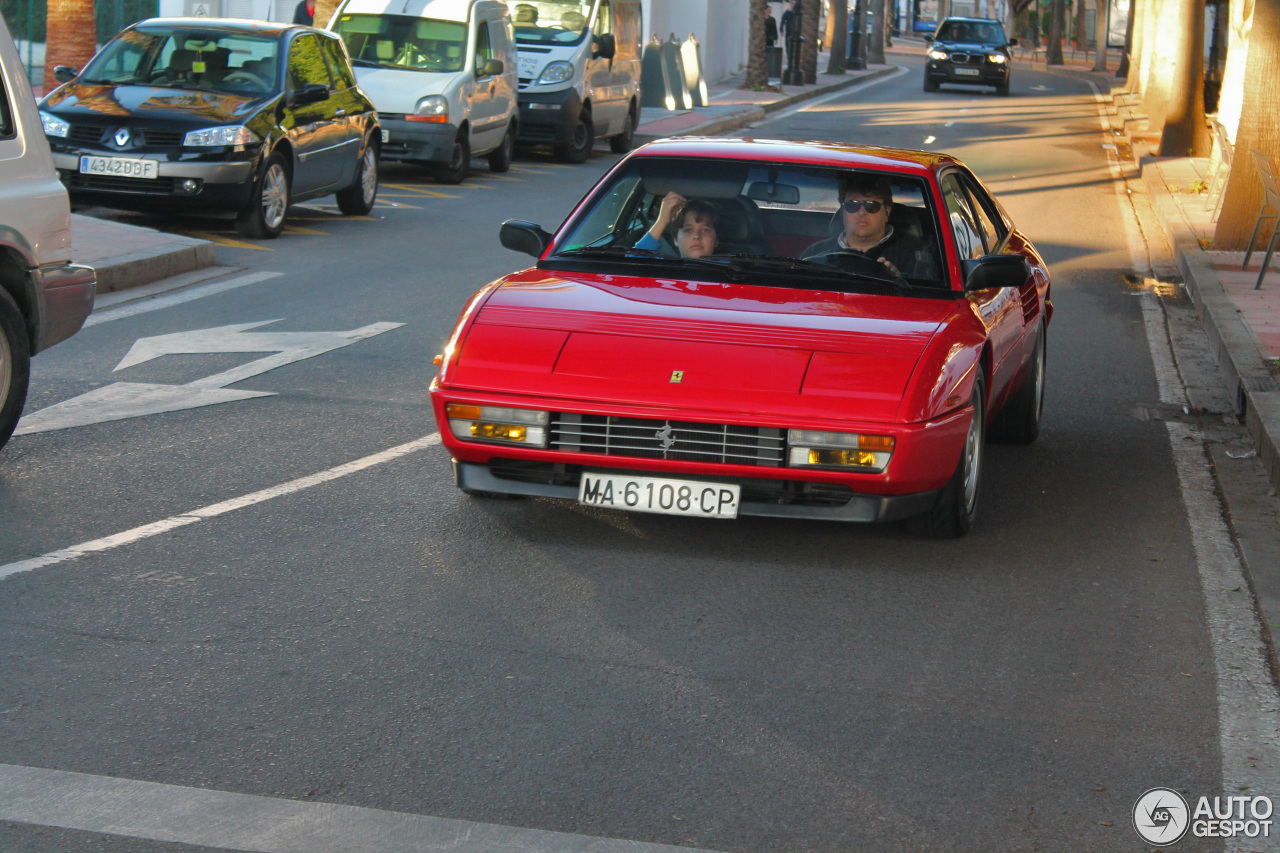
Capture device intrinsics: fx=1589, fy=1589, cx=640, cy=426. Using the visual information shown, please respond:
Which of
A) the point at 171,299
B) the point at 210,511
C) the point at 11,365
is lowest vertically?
the point at 171,299

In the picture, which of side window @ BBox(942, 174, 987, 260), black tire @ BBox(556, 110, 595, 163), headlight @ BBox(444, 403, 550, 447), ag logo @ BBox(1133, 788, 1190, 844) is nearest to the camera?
ag logo @ BBox(1133, 788, 1190, 844)

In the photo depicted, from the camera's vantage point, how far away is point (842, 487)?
17.7 feet

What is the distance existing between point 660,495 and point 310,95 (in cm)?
976

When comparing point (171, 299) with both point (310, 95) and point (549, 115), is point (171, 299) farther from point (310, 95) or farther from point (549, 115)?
point (549, 115)

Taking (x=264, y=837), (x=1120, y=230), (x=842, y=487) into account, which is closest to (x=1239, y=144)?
(x=1120, y=230)

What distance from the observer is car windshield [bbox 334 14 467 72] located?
768 inches

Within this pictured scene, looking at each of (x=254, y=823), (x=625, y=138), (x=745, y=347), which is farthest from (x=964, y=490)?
(x=625, y=138)

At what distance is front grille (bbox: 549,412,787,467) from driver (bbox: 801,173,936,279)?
1.28 m

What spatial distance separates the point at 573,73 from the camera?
2281cm

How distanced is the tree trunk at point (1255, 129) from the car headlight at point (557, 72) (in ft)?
34.2

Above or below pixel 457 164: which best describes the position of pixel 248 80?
above

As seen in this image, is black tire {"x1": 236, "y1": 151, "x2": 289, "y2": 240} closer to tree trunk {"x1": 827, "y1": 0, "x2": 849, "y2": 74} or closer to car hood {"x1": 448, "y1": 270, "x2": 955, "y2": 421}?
car hood {"x1": 448, "y1": 270, "x2": 955, "y2": 421}

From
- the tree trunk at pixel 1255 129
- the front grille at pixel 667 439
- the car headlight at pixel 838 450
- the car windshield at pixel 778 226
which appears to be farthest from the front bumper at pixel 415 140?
the car headlight at pixel 838 450

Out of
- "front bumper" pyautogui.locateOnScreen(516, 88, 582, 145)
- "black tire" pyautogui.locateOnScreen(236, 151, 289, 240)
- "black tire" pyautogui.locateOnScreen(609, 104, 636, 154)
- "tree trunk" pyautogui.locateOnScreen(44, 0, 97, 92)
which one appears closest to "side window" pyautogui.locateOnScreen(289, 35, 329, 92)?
"black tire" pyautogui.locateOnScreen(236, 151, 289, 240)
